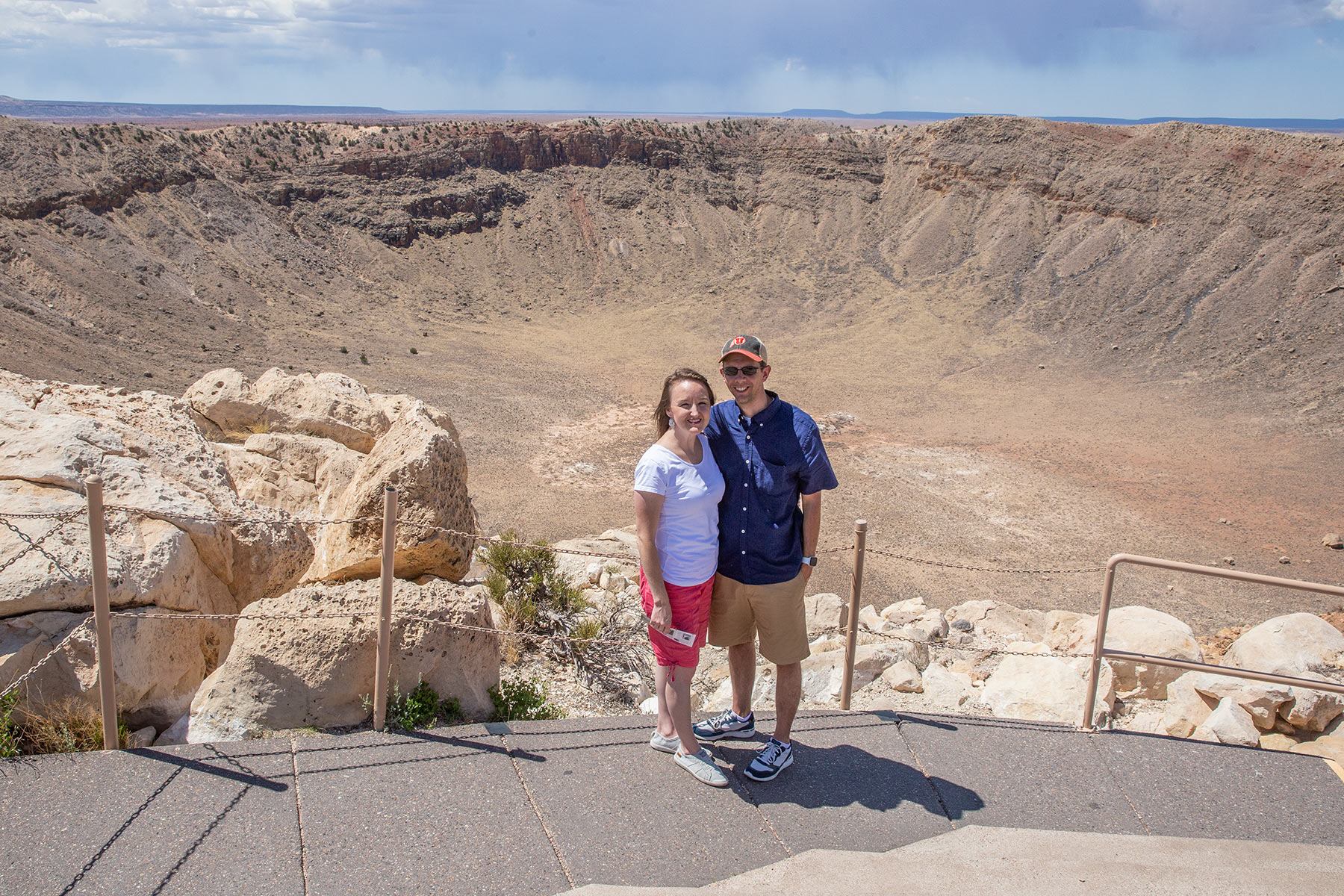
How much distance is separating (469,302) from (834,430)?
59.2ft

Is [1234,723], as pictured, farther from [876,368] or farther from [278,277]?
[278,277]

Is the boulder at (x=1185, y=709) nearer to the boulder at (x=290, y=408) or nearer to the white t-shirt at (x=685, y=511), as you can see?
the white t-shirt at (x=685, y=511)

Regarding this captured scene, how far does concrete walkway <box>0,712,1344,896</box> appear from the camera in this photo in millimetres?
3250

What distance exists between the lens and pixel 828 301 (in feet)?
113

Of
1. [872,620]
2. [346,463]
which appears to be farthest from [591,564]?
[872,620]

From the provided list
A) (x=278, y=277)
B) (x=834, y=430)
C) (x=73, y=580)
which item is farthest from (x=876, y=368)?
(x=73, y=580)

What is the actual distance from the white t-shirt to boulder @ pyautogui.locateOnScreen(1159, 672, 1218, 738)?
350 cm

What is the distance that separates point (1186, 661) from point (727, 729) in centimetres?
250

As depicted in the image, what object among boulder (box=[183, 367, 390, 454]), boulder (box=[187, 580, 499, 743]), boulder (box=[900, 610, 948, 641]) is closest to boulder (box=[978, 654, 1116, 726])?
boulder (box=[900, 610, 948, 641])

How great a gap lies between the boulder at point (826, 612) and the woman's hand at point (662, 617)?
18.4ft

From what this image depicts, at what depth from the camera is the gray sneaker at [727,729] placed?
14.2 ft

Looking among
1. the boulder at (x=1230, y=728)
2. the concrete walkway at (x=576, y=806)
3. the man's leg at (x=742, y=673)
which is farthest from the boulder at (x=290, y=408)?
the boulder at (x=1230, y=728)

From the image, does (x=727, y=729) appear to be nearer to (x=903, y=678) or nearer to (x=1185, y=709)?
(x=903, y=678)

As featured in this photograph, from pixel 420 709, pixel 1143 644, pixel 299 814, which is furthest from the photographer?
pixel 1143 644
